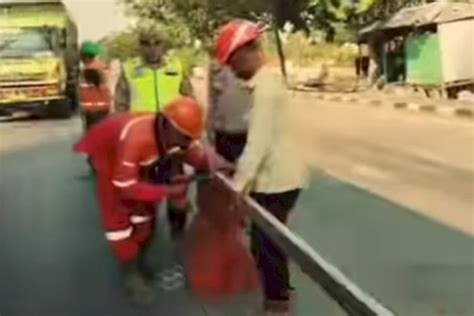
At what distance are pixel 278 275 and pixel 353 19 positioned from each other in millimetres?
39992

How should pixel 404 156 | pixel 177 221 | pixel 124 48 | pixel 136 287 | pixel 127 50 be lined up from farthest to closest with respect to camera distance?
pixel 404 156 < pixel 124 48 < pixel 127 50 < pixel 177 221 < pixel 136 287

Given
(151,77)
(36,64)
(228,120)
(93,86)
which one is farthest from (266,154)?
→ (36,64)

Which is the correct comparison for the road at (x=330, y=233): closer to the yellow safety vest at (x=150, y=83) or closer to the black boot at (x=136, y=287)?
the black boot at (x=136, y=287)

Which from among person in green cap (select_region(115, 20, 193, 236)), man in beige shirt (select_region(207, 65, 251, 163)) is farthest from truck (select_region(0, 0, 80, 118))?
man in beige shirt (select_region(207, 65, 251, 163))

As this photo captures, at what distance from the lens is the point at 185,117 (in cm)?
599

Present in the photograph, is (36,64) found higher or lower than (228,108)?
lower

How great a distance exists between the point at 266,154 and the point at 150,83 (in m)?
3.09

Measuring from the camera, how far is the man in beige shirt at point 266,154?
230 inches

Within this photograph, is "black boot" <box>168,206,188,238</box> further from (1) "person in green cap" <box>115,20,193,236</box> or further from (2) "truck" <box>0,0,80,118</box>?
(2) "truck" <box>0,0,80,118</box>

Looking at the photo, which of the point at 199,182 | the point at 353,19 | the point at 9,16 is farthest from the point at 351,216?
the point at 353,19

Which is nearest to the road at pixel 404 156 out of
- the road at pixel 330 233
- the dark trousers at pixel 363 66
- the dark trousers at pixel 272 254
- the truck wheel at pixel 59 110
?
the road at pixel 330 233

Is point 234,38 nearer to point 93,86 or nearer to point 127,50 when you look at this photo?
point 127,50

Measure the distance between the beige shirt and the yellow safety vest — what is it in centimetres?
277

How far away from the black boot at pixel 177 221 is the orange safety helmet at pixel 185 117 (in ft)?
4.81
